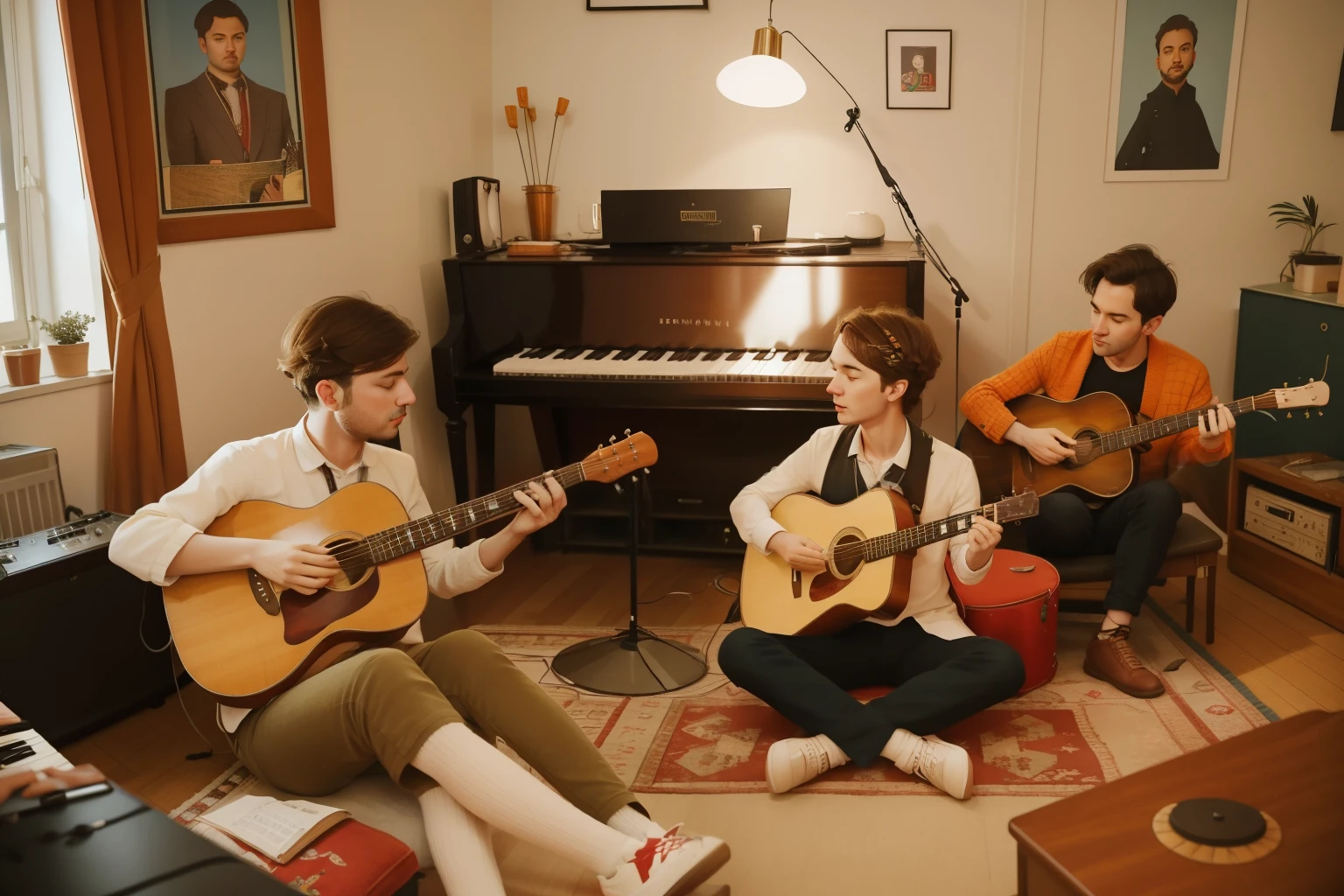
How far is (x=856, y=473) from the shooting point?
2.41 meters

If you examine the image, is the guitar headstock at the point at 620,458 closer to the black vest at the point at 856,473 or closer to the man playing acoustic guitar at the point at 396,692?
the man playing acoustic guitar at the point at 396,692

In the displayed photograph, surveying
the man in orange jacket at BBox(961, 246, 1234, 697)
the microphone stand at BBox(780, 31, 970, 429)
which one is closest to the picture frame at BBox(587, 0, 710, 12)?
the microphone stand at BBox(780, 31, 970, 429)

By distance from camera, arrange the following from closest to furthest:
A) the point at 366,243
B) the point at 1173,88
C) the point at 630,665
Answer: the point at 630,665 → the point at 366,243 → the point at 1173,88

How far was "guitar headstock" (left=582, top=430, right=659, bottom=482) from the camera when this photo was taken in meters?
2.11

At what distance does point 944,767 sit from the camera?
2.11 meters

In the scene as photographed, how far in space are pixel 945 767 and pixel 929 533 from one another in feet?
1.46

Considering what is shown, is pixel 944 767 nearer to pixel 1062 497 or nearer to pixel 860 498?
pixel 860 498

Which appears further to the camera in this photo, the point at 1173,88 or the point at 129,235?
the point at 1173,88

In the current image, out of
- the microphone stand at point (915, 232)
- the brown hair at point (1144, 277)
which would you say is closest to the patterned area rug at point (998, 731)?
the brown hair at point (1144, 277)

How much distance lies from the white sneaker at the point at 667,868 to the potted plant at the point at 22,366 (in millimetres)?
1615

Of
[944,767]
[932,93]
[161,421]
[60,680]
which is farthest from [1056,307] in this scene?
[60,680]

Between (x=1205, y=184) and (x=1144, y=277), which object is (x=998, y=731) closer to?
(x=1144, y=277)

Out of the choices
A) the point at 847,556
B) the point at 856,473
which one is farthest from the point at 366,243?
the point at 847,556

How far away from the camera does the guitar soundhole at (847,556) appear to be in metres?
2.27
